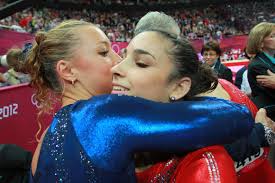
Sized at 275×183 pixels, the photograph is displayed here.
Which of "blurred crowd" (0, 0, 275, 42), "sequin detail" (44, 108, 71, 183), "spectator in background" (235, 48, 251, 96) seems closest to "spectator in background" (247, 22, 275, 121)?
"spectator in background" (235, 48, 251, 96)

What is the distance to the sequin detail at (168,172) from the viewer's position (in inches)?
32.8

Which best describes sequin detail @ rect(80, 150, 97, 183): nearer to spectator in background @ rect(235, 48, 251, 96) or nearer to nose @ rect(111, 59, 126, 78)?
nose @ rect(111, 59, 126, 78)

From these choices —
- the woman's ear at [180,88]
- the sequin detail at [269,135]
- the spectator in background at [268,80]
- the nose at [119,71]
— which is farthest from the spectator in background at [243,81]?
the nose at [119,71]

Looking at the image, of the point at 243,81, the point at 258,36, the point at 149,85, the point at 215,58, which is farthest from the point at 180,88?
the point at 215,58

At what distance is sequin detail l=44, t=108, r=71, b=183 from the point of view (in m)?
0.86

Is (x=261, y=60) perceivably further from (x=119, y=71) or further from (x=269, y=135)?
(x=119, y=71)

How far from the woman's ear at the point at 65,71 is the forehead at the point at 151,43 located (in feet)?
0.94

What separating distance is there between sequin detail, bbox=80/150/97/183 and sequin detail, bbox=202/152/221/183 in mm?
229

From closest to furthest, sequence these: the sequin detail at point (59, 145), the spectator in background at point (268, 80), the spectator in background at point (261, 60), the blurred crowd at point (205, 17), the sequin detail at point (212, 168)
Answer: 1. the sequin detail at point (212, 168)
2. the sequin detail at point (59, 145)
3. the spectator in background at point (268, 80)
4. the spectator in background at point (261, 60)
5. the blurred crowd at point (205, 17)

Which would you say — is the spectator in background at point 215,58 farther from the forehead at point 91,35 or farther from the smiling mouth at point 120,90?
the smiling mouth at point 120,90

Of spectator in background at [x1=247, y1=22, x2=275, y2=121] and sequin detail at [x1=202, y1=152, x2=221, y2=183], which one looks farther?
spectator in background at [x1=247, y1=22, x2=275, y2=121]

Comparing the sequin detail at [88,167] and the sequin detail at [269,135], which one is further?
the sequin detail at [269,135]

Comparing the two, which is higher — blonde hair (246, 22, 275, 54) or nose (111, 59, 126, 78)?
nose (111, 59, 126, 78)

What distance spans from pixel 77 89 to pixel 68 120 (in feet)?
1.04
